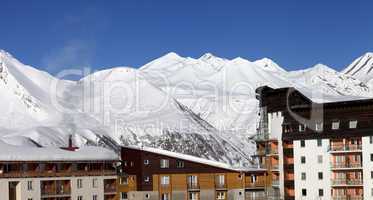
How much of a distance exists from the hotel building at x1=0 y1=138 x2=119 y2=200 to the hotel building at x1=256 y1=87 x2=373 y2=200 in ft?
54.0

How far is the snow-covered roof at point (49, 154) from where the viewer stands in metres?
63.3

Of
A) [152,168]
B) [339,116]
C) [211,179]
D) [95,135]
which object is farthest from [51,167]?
[95,135]

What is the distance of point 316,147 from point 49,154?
25.5m

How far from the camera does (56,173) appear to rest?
65.7 m

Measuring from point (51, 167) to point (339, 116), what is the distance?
90.9 feet

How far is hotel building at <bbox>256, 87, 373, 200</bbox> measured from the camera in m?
66.1

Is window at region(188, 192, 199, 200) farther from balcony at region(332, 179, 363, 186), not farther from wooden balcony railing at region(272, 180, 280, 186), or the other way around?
balcony at region(332, 179, 363, 186)

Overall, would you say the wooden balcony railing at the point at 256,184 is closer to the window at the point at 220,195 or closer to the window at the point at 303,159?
the window at the point at 220,195

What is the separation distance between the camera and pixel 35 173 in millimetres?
64375

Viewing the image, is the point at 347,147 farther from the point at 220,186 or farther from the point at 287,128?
the point at 220,186

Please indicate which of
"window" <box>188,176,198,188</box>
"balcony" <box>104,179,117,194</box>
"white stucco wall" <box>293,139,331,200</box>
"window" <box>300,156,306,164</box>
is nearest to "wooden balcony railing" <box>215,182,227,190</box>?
"window" <box>188,176,198,188</box>

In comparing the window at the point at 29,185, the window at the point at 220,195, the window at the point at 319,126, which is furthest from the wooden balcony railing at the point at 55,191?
the window at the point at 319,126

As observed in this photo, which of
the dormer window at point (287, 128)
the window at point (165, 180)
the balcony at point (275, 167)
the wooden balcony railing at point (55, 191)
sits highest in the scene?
the dormer window at point (287, 128)

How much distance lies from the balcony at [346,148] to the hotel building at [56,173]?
69.1 ft
